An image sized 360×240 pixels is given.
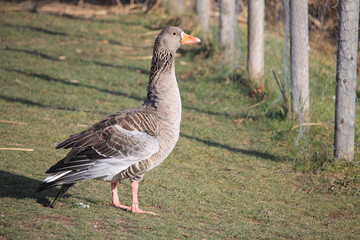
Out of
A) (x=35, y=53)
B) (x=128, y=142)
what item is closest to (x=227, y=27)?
(x=35, y=53)

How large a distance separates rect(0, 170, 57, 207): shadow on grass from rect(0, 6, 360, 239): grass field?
1 cm

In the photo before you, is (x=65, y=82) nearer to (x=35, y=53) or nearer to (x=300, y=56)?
(x=35, y=53)

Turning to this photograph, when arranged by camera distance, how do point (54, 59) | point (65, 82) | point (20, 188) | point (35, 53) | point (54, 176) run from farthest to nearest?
point (35, 53), point (54, 59), point (65, 82), point (20, 188), point (54, 176)

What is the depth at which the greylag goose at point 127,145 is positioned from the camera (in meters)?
5.72

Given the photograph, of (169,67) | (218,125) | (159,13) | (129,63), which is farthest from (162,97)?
(159,13)

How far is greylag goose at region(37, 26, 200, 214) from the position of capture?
Answer: 5.72m

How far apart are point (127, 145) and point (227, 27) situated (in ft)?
29.6

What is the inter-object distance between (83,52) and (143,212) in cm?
994

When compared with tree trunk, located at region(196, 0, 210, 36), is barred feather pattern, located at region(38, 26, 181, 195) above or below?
Result: below

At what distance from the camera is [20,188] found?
6418 millimetres

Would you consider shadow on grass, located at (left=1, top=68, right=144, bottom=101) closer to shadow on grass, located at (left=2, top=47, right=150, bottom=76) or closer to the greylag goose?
shadow on grass, located at (left=2, top=47, right=150, bottom=76)

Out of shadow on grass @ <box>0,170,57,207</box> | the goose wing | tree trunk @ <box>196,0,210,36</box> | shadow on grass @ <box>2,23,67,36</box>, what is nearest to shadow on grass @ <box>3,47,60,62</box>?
shadow on grass @ <box>2,23,67,36</box>

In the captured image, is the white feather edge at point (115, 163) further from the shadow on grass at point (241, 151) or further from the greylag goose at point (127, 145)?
the shadow on grass at point (241, 151)

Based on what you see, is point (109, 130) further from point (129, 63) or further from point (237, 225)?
point (129, 63)
